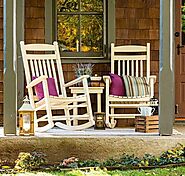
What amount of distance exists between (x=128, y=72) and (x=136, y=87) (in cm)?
42

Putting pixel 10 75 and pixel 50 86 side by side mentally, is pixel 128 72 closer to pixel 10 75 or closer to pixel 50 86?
pixel 50 86

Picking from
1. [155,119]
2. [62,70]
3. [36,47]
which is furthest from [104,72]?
[155,119]

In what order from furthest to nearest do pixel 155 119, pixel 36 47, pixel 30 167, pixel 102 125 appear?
1. pixel 36 47
2. pixel 102 125
3. pixel 155 119
4. pixel 30 167

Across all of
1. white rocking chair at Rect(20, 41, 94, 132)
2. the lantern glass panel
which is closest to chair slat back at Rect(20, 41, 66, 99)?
white rocking chair at Rect(20, 41, 94, 132)

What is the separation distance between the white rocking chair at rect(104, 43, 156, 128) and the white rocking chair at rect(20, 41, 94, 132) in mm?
338

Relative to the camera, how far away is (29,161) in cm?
486

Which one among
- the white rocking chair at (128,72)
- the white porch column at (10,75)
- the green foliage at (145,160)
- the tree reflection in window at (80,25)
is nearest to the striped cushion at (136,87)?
the white rocking chair at (128,72)

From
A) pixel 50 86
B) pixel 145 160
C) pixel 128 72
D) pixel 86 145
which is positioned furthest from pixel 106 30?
pixel 145 160

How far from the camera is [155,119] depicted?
18.1 ft

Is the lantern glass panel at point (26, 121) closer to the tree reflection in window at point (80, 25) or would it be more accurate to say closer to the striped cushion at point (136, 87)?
the striped cushion at point (136, 87)

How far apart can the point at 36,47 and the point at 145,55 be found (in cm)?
150

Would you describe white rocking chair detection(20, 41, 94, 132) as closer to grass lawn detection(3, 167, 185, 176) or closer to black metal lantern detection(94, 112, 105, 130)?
black metal lantern detection(94, 112, 105, 130)

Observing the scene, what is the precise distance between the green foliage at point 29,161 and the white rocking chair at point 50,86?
0.67 m

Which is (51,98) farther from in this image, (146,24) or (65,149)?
(146,24)
